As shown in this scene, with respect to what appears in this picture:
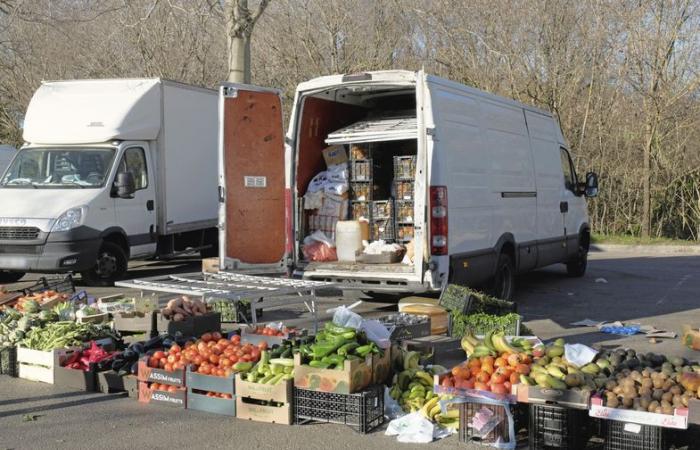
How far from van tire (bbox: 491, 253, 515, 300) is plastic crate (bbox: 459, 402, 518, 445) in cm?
508

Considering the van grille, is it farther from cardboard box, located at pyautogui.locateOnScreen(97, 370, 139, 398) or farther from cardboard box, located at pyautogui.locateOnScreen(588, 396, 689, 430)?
cardboard box, located at pyautogui.locateOnScreen(588, 396, 689, 430)

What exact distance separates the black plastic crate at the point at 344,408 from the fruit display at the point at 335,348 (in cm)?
23

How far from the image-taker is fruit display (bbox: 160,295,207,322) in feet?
27.8

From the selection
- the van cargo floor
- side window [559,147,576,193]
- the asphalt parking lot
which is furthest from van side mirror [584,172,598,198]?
the van cargo floor

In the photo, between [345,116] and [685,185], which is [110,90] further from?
[685,185]

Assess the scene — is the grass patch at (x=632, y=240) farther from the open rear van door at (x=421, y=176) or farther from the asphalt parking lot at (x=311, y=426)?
the open rear van door at (x=421, y=176)

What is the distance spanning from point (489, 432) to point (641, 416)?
1.02m

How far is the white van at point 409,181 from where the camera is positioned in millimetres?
9172

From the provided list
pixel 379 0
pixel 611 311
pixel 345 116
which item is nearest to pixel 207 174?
pixel 345 116

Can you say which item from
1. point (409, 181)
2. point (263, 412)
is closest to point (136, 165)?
point (409, 181)

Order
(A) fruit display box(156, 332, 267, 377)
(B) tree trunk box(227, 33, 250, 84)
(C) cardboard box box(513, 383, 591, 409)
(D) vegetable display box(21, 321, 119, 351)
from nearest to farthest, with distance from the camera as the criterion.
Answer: (C) cardboard box box(513, 383, 591, 409)
(A) fruit display box(156, 332, 267, 377)
(D) vegetable display box(21, 321, 119, 351)
(B) tree trunk box(227, 33, 250, 84)

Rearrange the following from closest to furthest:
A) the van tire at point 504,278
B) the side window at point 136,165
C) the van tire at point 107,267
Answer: the van tire at point 504,278
the van tire at point 107,267
the side window at point 136,165

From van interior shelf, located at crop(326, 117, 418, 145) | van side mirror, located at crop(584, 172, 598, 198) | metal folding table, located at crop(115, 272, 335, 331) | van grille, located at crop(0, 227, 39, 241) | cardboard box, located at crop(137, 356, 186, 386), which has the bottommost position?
cardboard box, located at crop(137, 356, 186, 386)

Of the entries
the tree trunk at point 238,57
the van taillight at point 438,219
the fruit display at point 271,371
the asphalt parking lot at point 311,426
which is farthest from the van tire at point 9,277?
the fruit display at point 271,371
